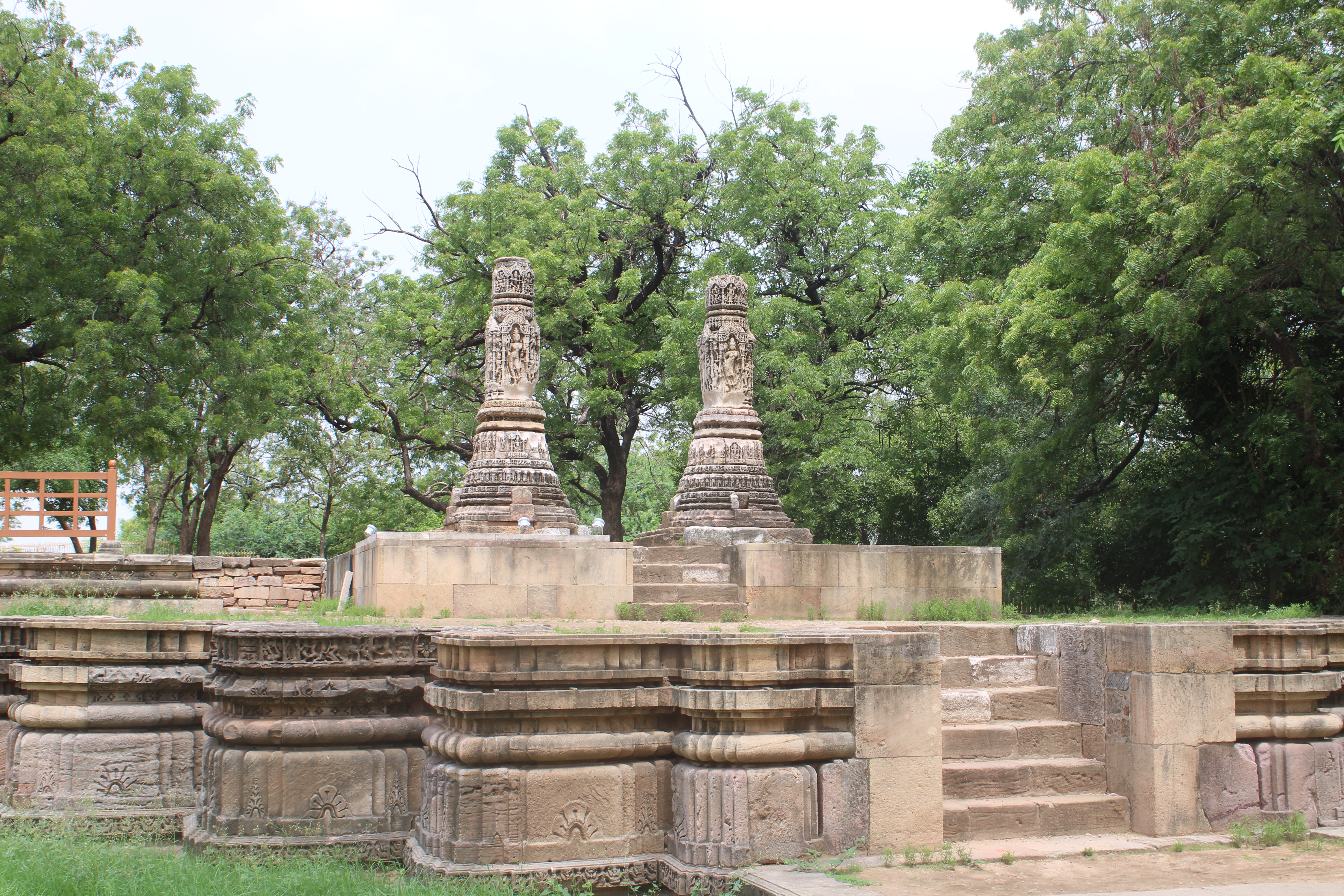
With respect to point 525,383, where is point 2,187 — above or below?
above

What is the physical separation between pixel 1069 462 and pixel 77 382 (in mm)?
15524

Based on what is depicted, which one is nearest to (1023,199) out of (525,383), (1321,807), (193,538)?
(525,383)

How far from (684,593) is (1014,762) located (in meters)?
5.23

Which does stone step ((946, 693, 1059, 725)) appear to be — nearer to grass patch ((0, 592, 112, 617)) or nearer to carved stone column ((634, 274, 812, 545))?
grass patch ((0, 592, 112, 617))

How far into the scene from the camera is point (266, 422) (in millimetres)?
21719

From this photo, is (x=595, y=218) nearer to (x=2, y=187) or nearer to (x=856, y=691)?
(x=2, y=187)

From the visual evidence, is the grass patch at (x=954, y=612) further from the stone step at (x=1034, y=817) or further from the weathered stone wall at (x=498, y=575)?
the stone step at (x=1034, y=817)

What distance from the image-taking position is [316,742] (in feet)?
17.3

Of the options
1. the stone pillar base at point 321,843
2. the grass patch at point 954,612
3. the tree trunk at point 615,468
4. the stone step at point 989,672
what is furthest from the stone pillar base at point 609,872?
the tree trunk at point 615,468

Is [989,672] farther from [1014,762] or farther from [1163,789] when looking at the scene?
[1163,789]

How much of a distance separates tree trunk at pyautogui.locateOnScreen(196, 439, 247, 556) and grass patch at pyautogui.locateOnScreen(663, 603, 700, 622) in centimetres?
1569

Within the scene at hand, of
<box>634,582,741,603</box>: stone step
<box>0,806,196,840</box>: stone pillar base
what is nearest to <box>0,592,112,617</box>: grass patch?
<box>0,806,196,840</box>: stone pillar base

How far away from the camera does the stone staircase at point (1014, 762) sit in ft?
Answer: 17.7

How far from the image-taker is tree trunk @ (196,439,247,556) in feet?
77.3
